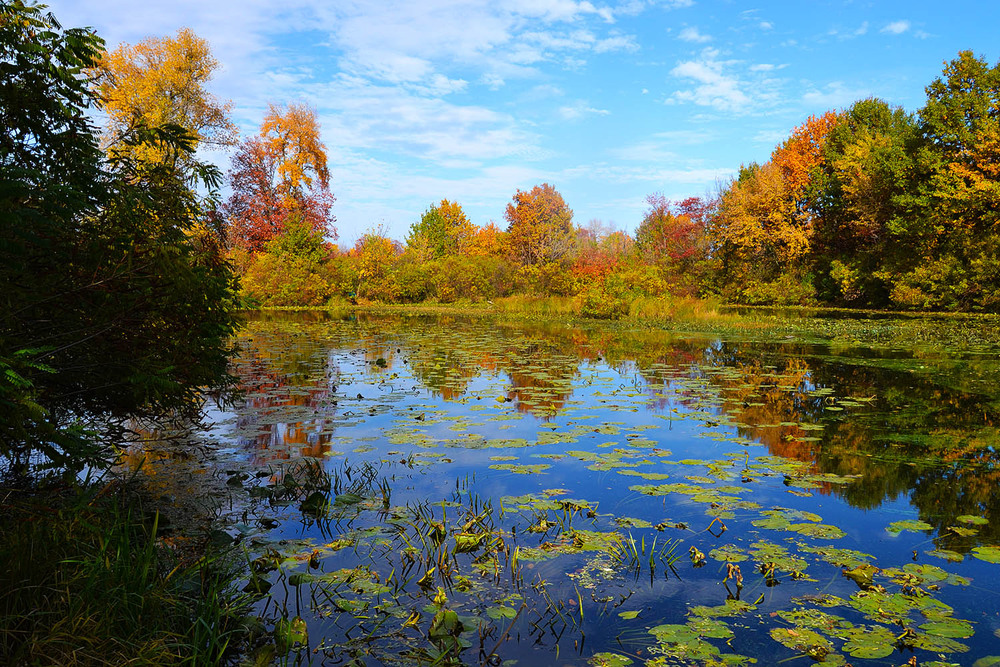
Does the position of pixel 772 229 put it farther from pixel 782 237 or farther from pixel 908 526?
pixel 908 526

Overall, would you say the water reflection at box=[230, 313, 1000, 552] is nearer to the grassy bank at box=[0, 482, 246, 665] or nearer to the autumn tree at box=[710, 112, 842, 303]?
the grassy bank at box=[0, 482, 246, 665]

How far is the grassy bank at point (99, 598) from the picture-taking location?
2125mm

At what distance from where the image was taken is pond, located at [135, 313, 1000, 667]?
101 inches

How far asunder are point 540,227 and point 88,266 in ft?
108

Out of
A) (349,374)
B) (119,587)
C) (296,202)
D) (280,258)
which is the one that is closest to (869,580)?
(119,587)

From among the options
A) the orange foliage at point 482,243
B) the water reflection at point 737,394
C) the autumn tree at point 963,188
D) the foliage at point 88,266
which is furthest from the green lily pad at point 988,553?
the orange foliage at point 482,243


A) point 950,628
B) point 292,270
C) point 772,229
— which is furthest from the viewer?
point 772,229

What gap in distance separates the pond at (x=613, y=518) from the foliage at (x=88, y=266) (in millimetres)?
1050

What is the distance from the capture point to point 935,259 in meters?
25.5

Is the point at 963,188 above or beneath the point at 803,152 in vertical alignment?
beneath

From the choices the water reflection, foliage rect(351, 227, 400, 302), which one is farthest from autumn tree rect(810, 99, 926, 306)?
Answer: foliage rect(351, 227, 400, 302)

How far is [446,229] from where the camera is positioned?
53.1m

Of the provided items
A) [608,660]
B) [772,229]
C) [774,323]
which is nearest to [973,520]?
[608,660]

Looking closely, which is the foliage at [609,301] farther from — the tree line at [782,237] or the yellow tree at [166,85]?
the yellow tree at [166,85]
